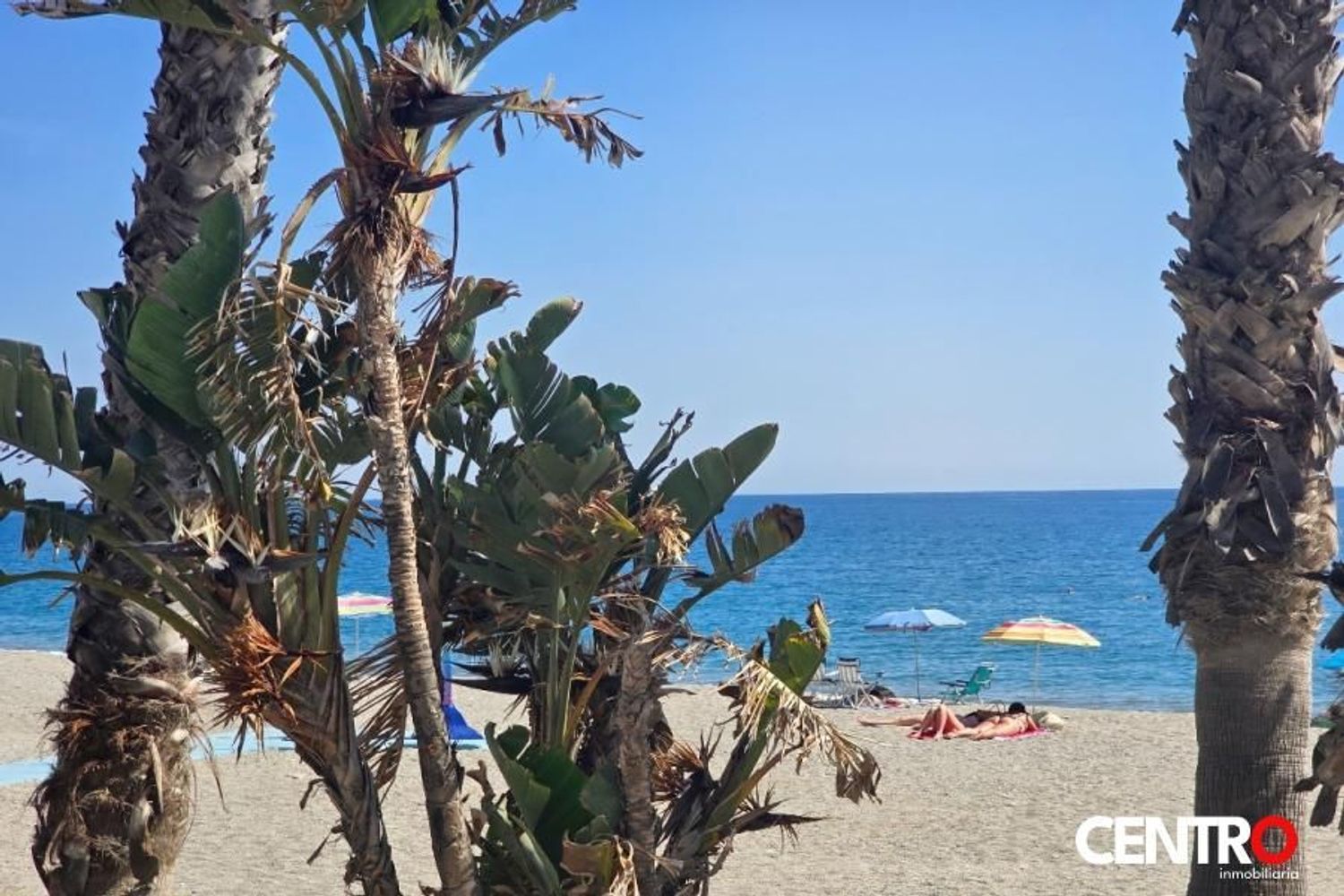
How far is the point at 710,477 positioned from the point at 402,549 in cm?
156

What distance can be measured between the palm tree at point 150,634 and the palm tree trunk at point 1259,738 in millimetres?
4508

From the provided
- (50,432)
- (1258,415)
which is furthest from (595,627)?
(1258,415)

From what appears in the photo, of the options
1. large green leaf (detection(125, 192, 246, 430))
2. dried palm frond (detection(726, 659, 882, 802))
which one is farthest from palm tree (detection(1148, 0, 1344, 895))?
large green leaf (detection(125, 192, 246, 430))

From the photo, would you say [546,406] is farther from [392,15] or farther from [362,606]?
[362,606]

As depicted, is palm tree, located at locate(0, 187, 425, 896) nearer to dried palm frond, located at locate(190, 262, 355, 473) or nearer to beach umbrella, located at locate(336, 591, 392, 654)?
dried palm frond, located at locate(190, 262, 355, 473)

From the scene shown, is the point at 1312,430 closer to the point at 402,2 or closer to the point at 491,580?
the point at 491,580

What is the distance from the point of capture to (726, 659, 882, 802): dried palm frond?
577 centimetres

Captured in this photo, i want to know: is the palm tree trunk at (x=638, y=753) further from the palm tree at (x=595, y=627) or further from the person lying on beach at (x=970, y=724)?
the person lying on beach at (x=970, y=724)

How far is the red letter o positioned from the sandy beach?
3014mm

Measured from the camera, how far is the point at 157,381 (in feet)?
18.3

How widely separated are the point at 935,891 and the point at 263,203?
22.7ft

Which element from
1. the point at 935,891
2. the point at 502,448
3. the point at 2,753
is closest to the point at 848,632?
the point at 2,753

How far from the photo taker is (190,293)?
5.39 meters

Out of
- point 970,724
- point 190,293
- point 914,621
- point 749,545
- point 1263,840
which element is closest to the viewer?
point 190,293
